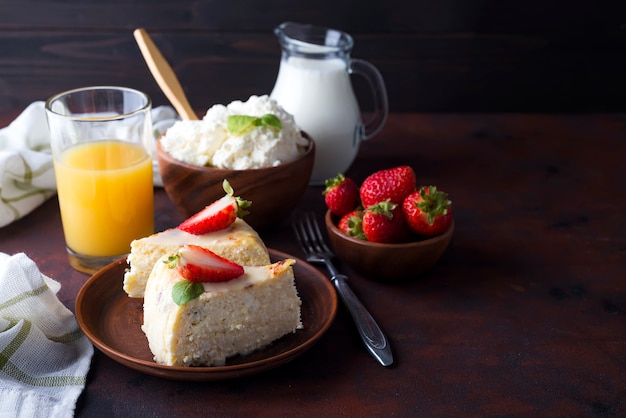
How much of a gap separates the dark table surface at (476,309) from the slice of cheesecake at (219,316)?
0.19 ft

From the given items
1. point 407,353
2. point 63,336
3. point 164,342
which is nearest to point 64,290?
point 63,336

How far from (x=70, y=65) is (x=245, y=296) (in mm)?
1883

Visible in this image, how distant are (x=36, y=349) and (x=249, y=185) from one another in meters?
0.57

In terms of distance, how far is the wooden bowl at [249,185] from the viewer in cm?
162

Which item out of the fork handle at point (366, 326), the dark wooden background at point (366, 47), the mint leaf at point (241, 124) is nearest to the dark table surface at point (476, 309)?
the fork handle at point (366, 326)

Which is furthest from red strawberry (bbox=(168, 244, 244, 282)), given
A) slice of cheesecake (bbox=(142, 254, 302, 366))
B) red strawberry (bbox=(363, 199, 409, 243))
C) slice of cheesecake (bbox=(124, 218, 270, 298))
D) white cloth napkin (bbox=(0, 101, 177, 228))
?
white cloth napkin (bbox=(0, 101, 177, 228))

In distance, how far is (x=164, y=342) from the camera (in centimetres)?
120

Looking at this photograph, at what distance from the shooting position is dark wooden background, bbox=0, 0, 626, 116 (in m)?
2.70

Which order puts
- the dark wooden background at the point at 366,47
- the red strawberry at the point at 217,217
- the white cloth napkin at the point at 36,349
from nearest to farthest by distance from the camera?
1. the white cloth napkin at the point at 36,349
2. the red strawberry at the point at 217,217
3. the dark wooden background at the point at 366,47

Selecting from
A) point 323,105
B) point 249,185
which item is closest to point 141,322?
point 249,185

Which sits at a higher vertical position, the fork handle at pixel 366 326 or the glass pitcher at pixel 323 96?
the glass pitcher at pixel 323 96

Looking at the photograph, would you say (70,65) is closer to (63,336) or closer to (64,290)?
(64,290)

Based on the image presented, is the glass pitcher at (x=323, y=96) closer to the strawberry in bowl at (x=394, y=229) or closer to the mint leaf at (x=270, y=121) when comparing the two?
the mint leaf at (x=270, y=121)

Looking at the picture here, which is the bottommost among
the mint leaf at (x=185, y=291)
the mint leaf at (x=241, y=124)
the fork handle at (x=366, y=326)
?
the fork handle at (x=366, y=326)
